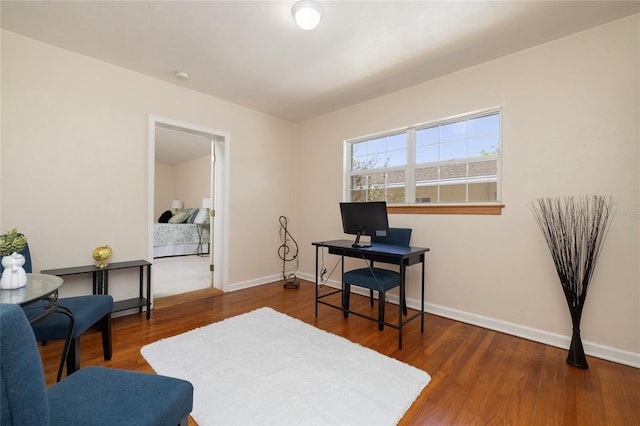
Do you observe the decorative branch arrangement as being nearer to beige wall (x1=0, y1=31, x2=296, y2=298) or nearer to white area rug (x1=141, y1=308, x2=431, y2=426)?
white area rug (x1=141, y1=308, x2=431, y2=426)

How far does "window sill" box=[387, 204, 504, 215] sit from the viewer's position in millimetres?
2691

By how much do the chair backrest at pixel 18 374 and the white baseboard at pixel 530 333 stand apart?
3143mm

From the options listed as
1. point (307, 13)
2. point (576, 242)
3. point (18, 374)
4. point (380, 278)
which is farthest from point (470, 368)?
point (307, 13)

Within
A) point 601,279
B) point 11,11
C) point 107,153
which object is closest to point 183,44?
point 11,11

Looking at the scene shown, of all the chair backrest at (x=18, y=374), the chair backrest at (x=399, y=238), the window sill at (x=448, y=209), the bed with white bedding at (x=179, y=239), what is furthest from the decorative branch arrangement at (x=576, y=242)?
the bed with white bedding at (x=179, y=239)

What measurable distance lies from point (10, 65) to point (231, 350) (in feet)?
10.2

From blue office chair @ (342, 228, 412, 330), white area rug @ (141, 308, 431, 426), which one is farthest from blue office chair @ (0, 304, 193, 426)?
blue office chair @ (342, 228, 412, 330)

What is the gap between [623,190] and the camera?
210 centimetres

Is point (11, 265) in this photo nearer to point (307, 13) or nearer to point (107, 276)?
point (107, 276)

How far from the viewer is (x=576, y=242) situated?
221 cm

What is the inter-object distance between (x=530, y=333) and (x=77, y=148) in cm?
466

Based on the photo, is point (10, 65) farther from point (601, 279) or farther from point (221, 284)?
point (601, 279)

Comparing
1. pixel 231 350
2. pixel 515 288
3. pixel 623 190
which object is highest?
pixel 623 190

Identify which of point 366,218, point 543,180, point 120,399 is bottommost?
point 120,399
